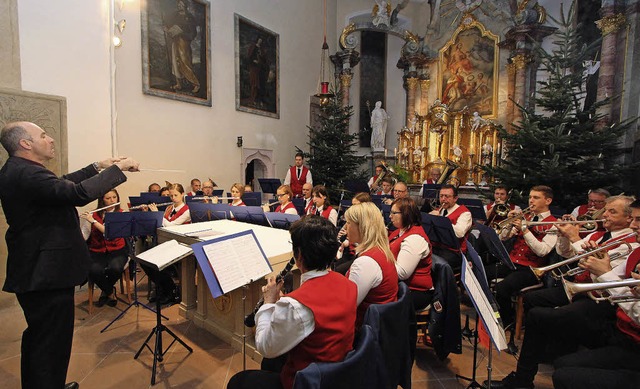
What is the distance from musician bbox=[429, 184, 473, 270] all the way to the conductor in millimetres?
3858

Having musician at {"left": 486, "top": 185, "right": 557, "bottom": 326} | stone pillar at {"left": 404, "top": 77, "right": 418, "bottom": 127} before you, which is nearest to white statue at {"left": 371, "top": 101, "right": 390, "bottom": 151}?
stone pillar at {"left": 404, "top": 77, "right": 418, "bottom": 127}

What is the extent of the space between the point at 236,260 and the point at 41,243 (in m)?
1.26

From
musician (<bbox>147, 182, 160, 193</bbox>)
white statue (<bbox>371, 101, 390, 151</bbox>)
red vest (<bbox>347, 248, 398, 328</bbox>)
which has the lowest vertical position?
red vest (<bbox>347, 248, 398, 328</bbox>)

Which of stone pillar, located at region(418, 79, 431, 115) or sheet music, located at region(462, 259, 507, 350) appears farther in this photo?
stone pillar, located at region(418, 79, 431, 115)

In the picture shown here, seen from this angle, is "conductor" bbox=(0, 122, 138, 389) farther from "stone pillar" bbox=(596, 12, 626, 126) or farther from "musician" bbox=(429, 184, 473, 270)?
"stone pillar" bbox=(596, 12, 626, 126)

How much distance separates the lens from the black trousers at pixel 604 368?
1.92 metres

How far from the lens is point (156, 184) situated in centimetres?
805

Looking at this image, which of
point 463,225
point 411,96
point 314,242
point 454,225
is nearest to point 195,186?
point 454,225

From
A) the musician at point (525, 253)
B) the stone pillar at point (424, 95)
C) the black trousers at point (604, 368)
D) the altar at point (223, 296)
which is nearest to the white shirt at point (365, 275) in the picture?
the altar at point (223, 296)

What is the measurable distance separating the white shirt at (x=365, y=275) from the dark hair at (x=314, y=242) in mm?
446

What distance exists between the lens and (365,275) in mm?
2119

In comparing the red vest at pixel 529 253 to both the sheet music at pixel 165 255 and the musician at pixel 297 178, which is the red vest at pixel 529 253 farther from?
the musician at pixel 297 178

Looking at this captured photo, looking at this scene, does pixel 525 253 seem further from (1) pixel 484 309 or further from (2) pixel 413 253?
(1) pixel 484 309

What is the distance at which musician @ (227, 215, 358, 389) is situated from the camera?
4.92 feet
